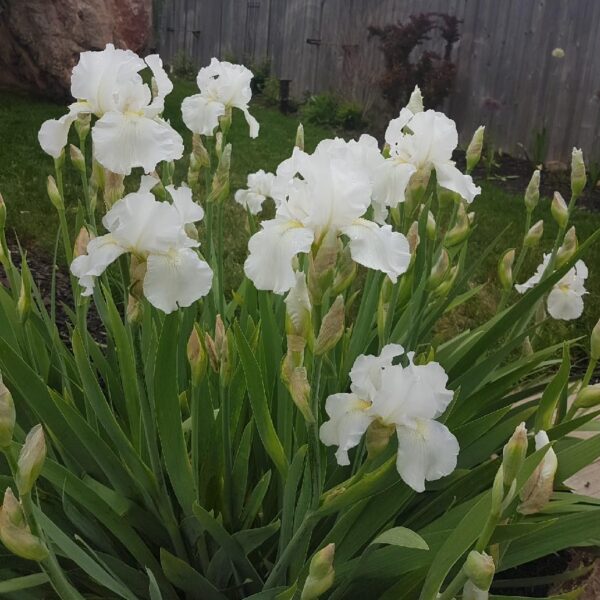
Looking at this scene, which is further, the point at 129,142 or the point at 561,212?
the point at 561,212

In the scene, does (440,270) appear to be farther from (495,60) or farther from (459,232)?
(495,60)

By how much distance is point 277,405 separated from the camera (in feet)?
5.40

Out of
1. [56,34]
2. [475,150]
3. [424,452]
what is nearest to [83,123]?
[475,150]

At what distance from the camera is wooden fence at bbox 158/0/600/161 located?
7254 mm

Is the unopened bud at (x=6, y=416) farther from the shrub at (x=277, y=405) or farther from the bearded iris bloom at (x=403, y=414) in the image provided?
the bearded iris bloom at (x=403, y=414)

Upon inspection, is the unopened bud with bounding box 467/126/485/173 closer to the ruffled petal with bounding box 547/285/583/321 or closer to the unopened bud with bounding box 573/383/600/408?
the ruffled petal with bounding box 547/285/583/321

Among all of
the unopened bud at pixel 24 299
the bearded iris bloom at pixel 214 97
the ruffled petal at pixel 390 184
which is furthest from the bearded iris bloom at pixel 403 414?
the bearded iris bloom at pixel 214 97

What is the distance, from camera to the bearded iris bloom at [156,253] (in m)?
1.10

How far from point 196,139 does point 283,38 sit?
9.74 metres

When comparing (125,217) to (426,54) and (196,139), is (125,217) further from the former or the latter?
(426,54)

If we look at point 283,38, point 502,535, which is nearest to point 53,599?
point 502,535

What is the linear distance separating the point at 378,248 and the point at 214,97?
34.8 inches

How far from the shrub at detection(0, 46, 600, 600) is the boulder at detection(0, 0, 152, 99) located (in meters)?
6.11

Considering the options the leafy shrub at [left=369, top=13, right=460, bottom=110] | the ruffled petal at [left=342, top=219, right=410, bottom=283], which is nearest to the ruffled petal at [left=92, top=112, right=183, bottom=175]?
the ruffled petal at [left=342, top=219, right=410, bottom=283]
